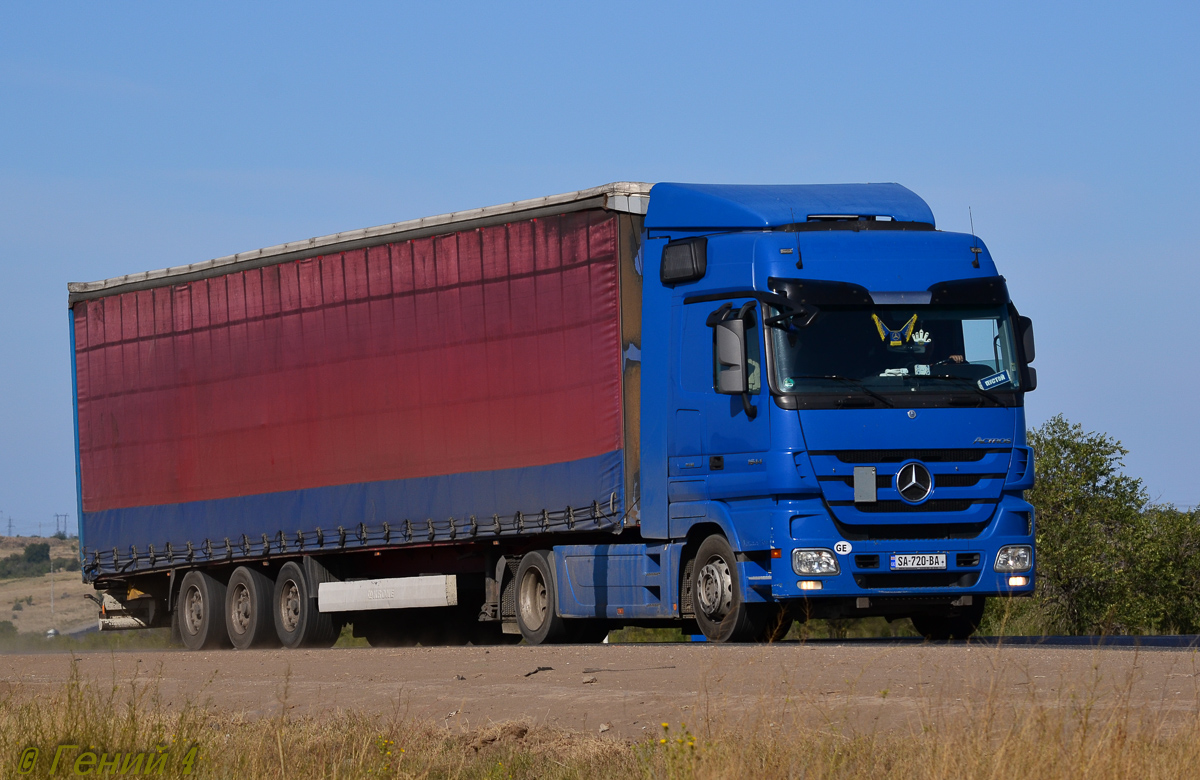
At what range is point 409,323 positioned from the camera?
62.4 ft

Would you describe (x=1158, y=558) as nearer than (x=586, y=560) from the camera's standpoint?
No

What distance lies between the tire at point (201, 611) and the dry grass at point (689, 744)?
34.9 feet

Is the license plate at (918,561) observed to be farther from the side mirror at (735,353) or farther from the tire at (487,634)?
the tire at (487,634)

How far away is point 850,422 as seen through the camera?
1410cm

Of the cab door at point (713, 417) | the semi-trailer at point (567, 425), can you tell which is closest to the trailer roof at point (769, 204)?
the semi-trailer at point (567, 425)

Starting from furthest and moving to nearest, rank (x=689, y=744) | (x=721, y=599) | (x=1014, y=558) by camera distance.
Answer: (x=721, y=599) → (x=1014, y=558) → (x=689, y=744)

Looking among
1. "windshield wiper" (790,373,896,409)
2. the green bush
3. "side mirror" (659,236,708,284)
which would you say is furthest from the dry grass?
the green bush

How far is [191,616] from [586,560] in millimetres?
7797

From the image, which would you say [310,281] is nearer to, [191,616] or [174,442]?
[174,442]

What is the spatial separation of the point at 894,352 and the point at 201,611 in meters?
11.5

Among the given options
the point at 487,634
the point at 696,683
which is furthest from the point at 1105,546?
the point at 696,683

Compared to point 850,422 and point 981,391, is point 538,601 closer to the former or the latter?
point 850,422

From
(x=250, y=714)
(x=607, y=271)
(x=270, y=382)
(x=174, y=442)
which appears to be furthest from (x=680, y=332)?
(x=174, y=442)

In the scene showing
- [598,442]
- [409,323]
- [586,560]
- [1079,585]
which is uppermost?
[409,323]
